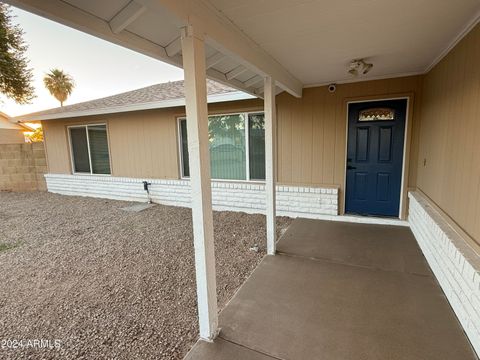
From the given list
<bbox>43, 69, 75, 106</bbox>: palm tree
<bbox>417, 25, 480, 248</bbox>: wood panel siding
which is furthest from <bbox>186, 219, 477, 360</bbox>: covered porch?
<bbox>43, 69, 75, 106</bbox>: palm tree

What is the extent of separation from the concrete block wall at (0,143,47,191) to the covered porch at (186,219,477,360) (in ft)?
28.9

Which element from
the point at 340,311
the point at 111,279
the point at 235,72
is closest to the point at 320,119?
the point at 235,72

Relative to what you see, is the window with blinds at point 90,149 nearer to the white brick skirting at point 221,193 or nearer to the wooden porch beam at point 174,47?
the white brick skirting at point 221,193

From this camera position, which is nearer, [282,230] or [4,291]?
[4,291]

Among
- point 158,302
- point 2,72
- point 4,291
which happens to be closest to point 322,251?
point 158,302

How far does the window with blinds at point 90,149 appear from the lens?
7160 mm

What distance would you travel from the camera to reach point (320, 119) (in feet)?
15.6

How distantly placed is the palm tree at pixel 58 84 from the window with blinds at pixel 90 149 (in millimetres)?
15112

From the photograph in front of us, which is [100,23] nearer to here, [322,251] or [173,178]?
[322,251]

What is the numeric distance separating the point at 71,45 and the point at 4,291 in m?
15.8

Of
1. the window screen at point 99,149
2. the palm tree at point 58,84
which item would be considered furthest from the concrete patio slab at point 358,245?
the palm tree at point 58,84

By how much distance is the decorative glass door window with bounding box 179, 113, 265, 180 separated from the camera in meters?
5.30

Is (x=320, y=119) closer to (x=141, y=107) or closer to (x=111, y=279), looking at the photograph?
(x=141, y=107)

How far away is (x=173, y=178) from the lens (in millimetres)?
6281
